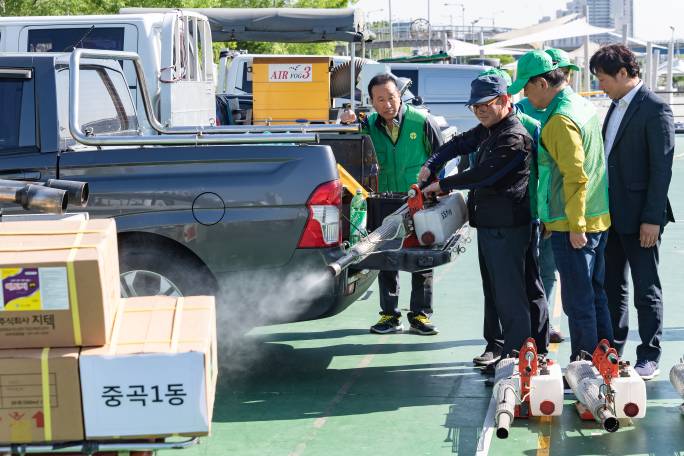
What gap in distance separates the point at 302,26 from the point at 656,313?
11326mm

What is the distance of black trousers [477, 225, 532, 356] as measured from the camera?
19.7 feet

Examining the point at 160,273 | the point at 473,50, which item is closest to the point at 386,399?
the point at 160,273

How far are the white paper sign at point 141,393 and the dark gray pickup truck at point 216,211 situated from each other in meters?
2.27

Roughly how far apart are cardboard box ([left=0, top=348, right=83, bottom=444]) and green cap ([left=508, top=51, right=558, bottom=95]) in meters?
3.22

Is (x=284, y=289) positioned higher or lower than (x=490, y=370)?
higher

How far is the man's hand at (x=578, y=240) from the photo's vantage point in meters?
5.66

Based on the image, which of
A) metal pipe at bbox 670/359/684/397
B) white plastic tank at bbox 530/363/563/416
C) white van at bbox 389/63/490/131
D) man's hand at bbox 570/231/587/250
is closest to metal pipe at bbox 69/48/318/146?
man's hand at bbox 570/231/587/250

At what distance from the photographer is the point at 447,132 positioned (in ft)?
39.2

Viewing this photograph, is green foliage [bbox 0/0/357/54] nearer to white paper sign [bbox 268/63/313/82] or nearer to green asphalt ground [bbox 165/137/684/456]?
white paper sign [bbox 268/63/313/82]

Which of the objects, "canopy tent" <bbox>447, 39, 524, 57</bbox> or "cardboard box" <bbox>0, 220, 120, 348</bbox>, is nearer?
"cardboard box" <bbox>0, 220, 120, 348</bbox>

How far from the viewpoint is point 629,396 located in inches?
204

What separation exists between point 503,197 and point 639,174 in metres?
0.80

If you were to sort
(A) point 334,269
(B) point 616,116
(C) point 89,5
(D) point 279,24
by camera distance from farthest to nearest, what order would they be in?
(C) point 89,5 < (D) point 279,24 < (B) point 616,116 < (A) point 334,269

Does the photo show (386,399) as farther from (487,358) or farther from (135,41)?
(135,41)
